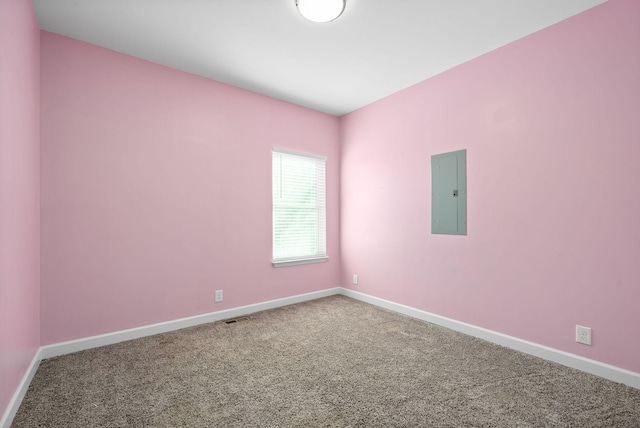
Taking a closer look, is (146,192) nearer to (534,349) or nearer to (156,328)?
(156,328)

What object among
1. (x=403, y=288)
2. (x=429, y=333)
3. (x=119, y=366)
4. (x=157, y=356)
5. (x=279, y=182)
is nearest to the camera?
(x=119, y=366)

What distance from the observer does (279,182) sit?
396 centimetres

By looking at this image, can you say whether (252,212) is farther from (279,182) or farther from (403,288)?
(403,288)

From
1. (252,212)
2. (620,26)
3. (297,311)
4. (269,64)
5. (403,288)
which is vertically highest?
(269,64)

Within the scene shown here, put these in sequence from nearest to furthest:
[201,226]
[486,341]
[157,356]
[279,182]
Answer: [157,356] < [486,341] < [201,226] < [279,182]

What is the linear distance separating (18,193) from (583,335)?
409cm

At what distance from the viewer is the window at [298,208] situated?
3.96 m

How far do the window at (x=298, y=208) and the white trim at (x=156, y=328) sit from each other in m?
0.51

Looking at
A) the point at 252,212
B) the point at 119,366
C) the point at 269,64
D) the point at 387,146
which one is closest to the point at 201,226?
the point at 252,212

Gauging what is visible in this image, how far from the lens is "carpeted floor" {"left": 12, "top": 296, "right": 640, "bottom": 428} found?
1.73 metres

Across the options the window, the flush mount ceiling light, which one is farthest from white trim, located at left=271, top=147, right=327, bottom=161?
the flush mount ceiling light

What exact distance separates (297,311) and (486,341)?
2.05m

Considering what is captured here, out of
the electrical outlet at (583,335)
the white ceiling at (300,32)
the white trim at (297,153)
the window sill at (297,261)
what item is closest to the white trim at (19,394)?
the window sill at (297,261)

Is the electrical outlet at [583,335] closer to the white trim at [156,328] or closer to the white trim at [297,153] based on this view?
the white trim at [156,328]
